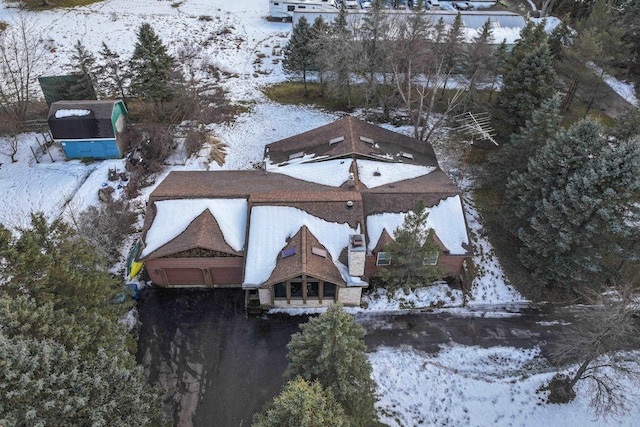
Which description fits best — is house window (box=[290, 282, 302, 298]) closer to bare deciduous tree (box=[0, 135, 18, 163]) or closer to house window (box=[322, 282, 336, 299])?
house window (box=[322, 282, 336, 299])

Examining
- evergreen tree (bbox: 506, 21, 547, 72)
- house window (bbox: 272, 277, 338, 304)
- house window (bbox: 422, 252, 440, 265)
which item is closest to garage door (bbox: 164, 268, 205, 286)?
house window (bbox: 272, 277, 338, 304)

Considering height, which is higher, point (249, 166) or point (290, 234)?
point (290, 234)

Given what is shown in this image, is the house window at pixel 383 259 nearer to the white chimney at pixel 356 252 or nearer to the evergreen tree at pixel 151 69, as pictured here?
the white chimney at pixel 356 252

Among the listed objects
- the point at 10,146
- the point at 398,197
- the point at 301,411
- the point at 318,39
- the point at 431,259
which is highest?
the point at 318,39

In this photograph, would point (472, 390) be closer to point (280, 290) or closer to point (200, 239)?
point (280, 290)

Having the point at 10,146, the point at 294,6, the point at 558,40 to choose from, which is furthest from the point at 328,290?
the point at 294,6

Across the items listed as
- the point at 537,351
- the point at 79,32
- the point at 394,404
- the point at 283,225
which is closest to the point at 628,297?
the point at 537,351
